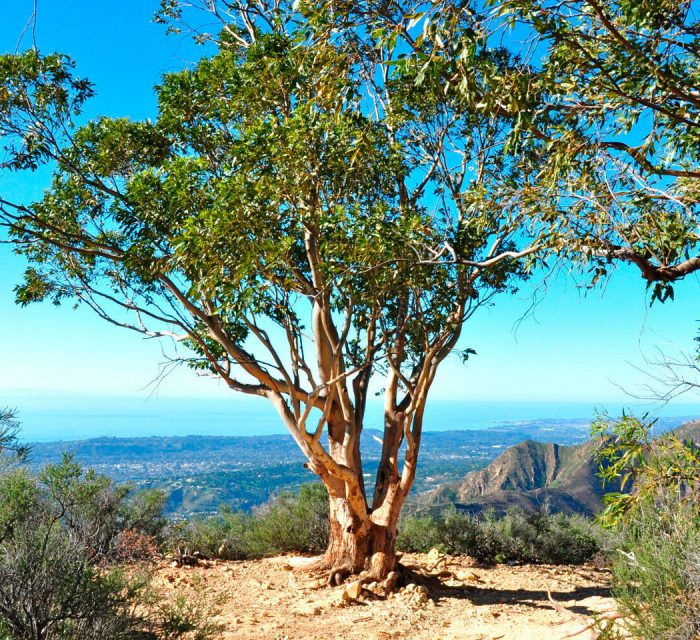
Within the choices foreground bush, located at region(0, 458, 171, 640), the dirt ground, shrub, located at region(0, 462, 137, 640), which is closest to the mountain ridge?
the dirt ground

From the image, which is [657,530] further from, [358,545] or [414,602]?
[358,545]

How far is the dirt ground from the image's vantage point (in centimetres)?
714

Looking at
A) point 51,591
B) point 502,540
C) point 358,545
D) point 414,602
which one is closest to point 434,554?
point 502,540

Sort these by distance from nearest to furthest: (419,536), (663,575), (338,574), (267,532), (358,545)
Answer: (663,575) < (338,574) < (358,545) < (267,532) < (419,536)

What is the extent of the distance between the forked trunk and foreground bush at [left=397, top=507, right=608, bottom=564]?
3110mm

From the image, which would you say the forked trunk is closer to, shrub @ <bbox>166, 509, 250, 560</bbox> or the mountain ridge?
shrub @ <bbox>166, 509, 250, 560</bbox>

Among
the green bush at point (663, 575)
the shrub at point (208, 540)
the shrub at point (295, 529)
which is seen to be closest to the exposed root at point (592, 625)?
the green bush at point (663, 575)

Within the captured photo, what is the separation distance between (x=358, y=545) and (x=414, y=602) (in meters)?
1.37

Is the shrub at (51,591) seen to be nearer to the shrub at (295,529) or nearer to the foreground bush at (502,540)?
the shrub at (295,529)

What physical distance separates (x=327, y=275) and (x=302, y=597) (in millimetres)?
4671

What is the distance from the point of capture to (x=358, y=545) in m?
9.56

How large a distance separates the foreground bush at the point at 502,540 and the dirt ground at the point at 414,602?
2.43ft

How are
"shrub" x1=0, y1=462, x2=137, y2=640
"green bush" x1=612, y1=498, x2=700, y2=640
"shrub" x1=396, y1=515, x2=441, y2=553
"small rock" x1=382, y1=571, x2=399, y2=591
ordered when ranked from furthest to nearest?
"shrub" x1=396, y1=515, x2=441, y2=553 < "small rock" x1=382, y1=571, x2=399, y2=591 < "green bush" x1=612, y1=498, x2=700, y2=640 < "shrub" x1=0, y1=462, x2=137, y2=640

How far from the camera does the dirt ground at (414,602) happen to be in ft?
23.4
